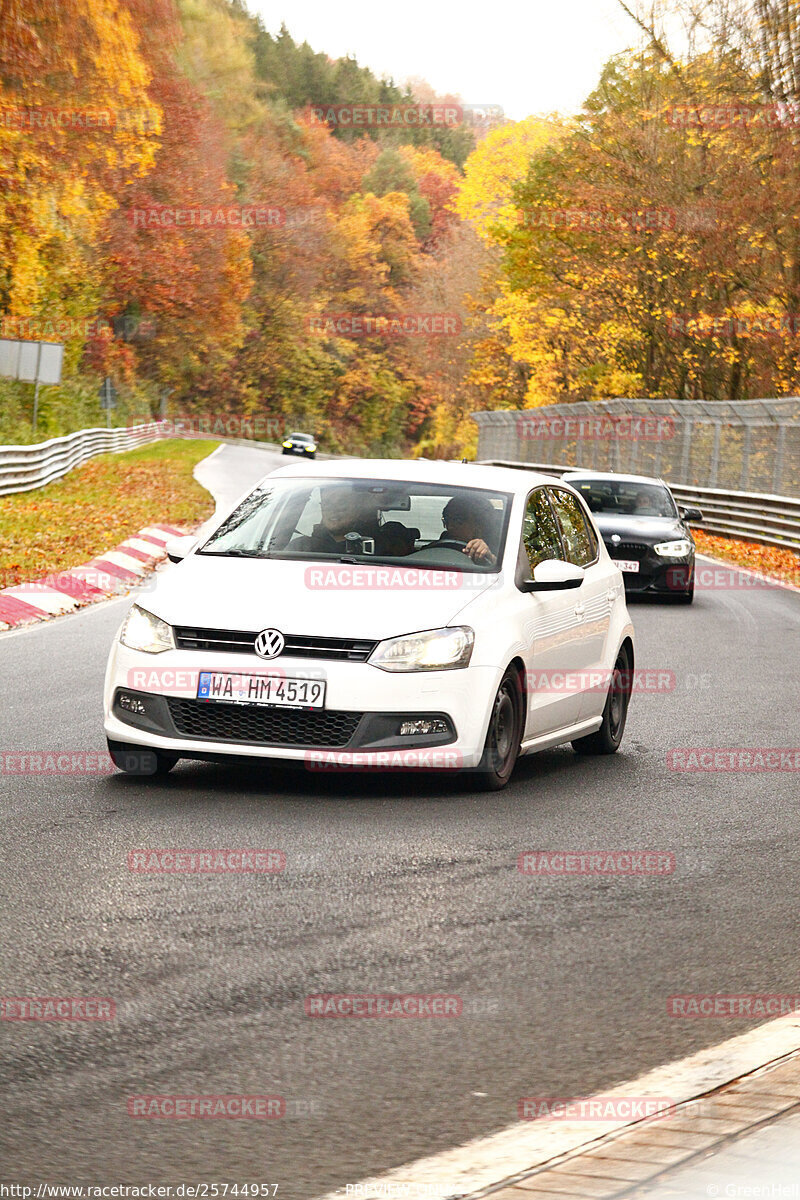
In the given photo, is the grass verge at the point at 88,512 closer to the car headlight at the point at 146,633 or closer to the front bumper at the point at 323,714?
the car headlight at the point at 146,633

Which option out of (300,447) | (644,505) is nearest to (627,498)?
(644,505)

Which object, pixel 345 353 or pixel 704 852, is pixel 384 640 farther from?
pixel 345 353

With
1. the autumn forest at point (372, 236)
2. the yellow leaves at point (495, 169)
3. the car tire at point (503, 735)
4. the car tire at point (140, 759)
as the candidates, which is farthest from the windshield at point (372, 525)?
the yellow leaves at point (495, 169)

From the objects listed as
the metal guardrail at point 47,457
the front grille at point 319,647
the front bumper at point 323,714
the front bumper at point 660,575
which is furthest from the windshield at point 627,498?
the front grille at point 319,647

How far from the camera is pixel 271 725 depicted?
310 inches

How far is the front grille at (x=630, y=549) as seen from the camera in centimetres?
2098

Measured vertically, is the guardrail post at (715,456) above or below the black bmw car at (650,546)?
above

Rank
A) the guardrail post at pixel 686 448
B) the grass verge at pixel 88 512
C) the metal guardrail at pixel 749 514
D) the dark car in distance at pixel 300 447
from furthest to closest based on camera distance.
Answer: the dark car in distance at pixel 300 447
the guardrail post at pixel 686 448
the metal guardrail at pixel 749 514
the grass verge at pixel 88 512

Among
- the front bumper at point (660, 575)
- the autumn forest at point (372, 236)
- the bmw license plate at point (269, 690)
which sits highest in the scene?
the autumn forest at point (372, 236)

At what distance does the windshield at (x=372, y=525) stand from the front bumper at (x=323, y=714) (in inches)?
41.4

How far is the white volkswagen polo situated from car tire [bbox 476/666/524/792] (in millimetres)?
13

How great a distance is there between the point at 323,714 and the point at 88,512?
22.8 m

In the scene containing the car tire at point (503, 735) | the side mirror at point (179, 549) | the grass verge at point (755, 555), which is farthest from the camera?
the grass verge at point (755, 555)

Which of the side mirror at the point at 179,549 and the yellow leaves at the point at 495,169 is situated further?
the yellow leaves at the point at 495,169
